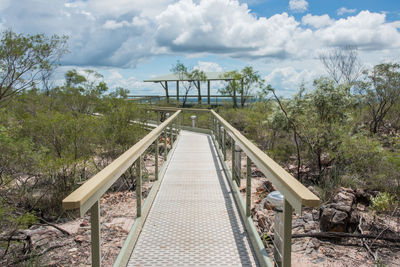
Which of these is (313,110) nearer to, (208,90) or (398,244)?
(398,244)

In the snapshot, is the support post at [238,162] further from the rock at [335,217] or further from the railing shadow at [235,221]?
the rock at [335,217]

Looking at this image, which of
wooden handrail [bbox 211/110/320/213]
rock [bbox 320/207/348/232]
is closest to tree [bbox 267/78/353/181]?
rock [bbox 320/207/348/232]

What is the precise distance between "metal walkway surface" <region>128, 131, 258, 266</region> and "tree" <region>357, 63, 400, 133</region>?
1802cm

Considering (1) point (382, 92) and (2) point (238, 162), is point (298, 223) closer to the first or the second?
(2) point (238, 162)

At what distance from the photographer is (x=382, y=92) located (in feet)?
70.6

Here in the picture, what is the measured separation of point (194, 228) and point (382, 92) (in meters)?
21.4

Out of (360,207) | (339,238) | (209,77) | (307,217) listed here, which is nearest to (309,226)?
(307,217)

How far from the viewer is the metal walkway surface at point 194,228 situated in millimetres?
3148

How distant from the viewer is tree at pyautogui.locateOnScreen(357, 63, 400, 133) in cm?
2091

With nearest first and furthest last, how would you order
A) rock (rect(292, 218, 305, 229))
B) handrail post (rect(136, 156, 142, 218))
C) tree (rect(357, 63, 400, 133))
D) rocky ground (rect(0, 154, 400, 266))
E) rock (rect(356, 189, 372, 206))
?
1. handrail post (rect(136, 156, 142, 218))
2. rocky ground (rect(0, 154, 400, 266))
3. rock (rect(292, 218, 305, 229))
4. rock (rect(356, 189, 372, 206))
5. tree (rect(357, 63, 400, 133))

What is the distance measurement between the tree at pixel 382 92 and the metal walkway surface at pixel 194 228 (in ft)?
59.1

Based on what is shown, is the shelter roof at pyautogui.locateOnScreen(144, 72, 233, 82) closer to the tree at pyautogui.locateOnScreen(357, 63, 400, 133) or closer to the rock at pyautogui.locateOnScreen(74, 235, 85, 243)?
the tree at pyautogui.locateOnScreen(357, 63, 400, 133)

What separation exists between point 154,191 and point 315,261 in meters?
2.44

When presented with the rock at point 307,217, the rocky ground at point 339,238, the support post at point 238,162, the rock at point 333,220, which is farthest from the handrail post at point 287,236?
the rock at point 307,217
